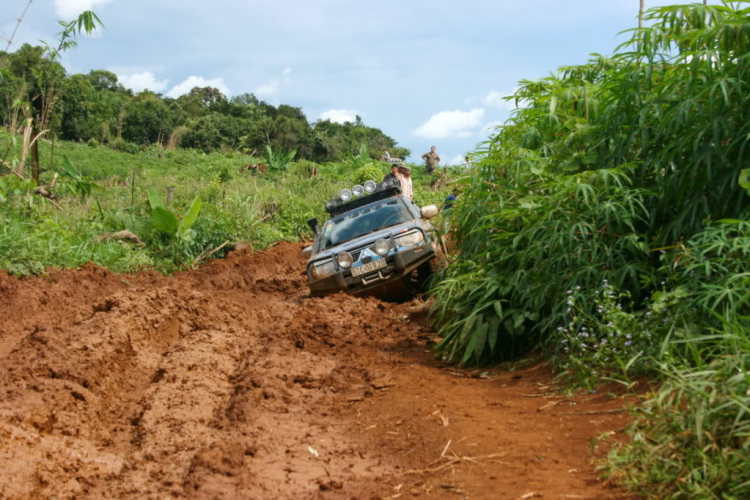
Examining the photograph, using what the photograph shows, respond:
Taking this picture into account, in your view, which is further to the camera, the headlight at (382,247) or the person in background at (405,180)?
the person in background at (405,180)

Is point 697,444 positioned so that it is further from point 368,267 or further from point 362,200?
point 362,200

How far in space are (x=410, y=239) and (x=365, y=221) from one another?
4.20 ft

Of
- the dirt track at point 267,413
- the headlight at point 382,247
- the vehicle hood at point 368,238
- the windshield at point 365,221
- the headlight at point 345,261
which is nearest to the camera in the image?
the dirt track at point 267,413

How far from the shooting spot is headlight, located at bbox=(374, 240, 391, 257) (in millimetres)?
8977

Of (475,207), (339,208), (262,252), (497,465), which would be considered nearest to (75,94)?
(262,252)

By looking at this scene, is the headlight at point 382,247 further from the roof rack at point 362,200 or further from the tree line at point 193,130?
the tree line at point 193,130

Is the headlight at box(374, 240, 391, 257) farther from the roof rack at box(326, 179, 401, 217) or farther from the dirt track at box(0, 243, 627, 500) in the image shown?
the roof rack at box(326, 179, 401, 217)

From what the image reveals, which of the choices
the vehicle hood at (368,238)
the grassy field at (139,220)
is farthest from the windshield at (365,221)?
the grassy field at (139,220)

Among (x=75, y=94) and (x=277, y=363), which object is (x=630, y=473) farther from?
(x=75, y=94)

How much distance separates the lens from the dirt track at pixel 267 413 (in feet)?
12.0

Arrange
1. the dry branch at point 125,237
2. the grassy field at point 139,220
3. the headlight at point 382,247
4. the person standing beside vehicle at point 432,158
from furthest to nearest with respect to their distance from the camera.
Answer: the person standing beside vehicle at point 432,158 → the dry branch at point 125,237 → the grassy field at point 139,220 → the headlight at point 382,247

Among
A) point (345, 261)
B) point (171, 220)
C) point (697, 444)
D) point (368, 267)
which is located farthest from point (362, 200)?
point (697, 444)

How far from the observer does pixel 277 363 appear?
627 centimetres

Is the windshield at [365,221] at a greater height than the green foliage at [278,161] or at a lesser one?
lesser
